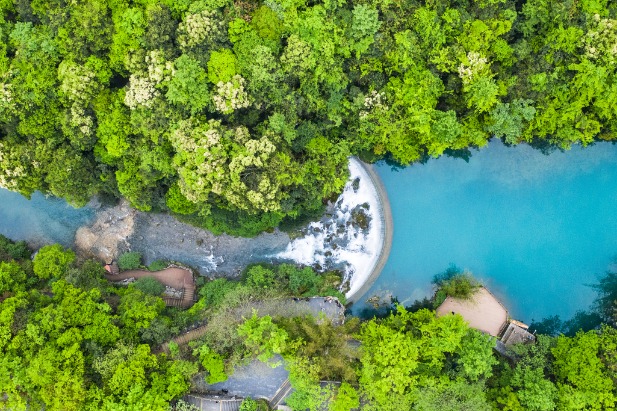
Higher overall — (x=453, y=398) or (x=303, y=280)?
(x=303, y=280)

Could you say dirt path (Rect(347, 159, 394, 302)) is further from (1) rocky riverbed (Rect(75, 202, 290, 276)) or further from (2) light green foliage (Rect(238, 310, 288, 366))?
(2) light green foliage (Rect(238, 310, 288, 366))

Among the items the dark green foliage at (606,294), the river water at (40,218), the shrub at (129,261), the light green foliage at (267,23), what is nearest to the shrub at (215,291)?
the shrub at (129,261)

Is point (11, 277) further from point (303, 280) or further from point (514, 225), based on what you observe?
point (514, 225)

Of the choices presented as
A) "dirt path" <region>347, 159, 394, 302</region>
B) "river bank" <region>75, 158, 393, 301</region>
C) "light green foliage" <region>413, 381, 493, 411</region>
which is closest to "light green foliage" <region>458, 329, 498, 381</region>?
"light green foliage" <region>413, 381, 493, 411</region>

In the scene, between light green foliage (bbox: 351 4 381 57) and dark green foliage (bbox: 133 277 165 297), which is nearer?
light green foliage (bbox: 351 4 381 57)

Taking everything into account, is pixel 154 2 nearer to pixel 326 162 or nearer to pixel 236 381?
pixel 326 162

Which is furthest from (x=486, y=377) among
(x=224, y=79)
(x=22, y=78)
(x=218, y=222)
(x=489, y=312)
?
(x=22, y=78)

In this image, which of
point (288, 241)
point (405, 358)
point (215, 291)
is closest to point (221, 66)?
point (288, 241)
